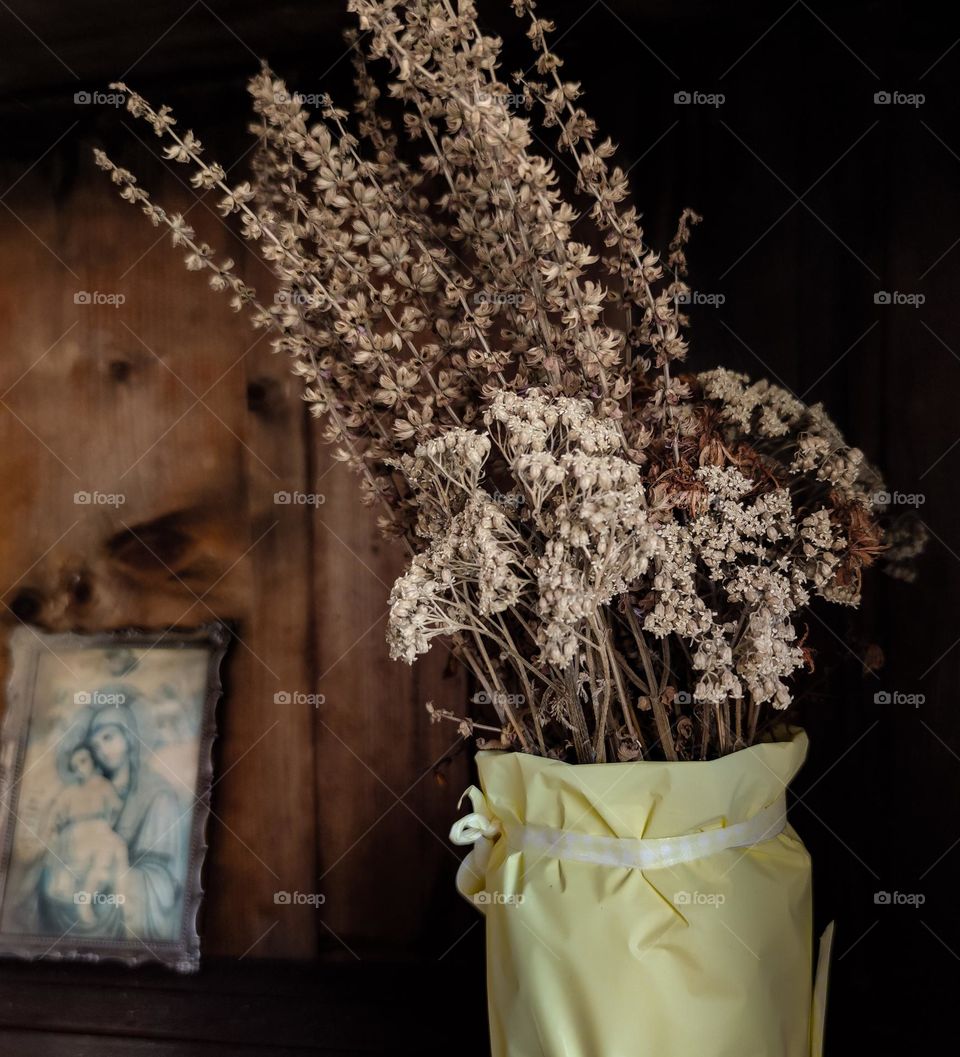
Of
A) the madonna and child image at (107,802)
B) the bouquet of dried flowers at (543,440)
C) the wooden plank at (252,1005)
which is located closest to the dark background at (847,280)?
the wooden plank at (252,1005)

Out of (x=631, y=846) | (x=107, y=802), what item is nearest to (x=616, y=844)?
(x=631, y=846)

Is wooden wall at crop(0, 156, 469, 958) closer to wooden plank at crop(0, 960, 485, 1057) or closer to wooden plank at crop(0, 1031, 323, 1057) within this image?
wooden plank at crop(0, 960, 485, 1057)

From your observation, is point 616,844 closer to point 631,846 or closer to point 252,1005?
point 631,846

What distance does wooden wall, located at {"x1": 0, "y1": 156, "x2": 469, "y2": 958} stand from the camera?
1141mm

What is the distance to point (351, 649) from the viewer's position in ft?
3.78

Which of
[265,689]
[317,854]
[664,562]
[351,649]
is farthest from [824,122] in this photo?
[317,854]

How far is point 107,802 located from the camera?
1.18 metres

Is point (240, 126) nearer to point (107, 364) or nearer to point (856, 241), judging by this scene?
point (107, 364)

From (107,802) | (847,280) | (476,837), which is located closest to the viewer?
(476,837)

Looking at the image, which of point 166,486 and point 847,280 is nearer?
point 847,280

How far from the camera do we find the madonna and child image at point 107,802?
1153 millimetres

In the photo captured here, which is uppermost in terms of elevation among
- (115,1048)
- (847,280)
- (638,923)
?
(847,280)

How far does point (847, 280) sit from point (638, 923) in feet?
2.26

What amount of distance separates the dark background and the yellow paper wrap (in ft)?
0.88
